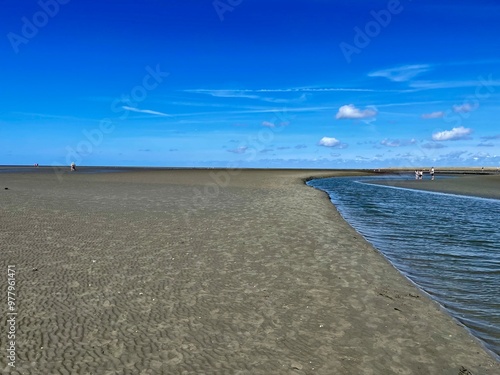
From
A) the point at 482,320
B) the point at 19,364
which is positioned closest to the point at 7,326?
the point at 19,364

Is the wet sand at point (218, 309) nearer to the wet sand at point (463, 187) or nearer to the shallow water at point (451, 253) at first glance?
the shallow water at point (451, 253)

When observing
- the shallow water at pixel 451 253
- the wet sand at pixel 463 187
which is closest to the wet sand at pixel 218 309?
the shallow water at pixel 451 253

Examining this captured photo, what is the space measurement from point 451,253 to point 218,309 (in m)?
9.94

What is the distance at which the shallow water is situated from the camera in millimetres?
8703

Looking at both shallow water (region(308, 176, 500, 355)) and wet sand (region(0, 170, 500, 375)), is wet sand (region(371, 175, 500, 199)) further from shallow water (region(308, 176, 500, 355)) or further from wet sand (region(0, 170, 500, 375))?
wet sand (region(0, 170, 500, 375))

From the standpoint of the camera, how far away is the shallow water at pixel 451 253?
28.6 ft

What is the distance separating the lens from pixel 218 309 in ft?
26.6

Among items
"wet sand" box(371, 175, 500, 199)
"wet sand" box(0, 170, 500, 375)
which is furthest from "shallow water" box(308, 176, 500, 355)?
"wet sand" box(371, 175, 500, 199)

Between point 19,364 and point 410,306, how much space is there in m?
7.61

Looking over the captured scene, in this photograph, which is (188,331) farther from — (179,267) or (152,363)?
(179,267)

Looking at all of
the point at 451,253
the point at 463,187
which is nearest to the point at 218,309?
the point at 451,253

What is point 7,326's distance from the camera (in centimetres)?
685

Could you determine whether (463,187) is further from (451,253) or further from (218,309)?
(218,309)

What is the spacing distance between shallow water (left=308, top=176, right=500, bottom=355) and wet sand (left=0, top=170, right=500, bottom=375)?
2.29ft
